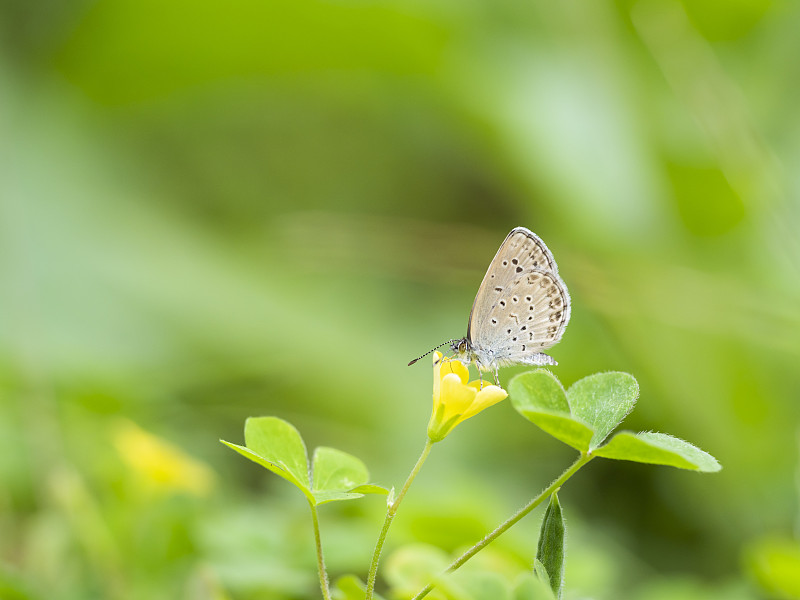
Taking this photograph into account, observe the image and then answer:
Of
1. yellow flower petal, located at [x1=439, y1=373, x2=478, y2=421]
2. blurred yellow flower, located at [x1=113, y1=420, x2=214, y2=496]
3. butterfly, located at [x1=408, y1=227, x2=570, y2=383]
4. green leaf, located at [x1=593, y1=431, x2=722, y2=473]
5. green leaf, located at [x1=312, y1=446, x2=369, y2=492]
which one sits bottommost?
blurred yellow flower, located at [x1=113, y1=420, x2=214, y2=496]

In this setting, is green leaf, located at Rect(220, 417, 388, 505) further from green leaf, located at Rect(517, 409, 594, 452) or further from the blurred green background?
the blurred green background

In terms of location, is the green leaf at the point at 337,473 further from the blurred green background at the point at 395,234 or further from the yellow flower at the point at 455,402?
the blurred green background at the point at 395,234

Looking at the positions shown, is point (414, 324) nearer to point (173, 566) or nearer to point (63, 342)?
point (63, 342)

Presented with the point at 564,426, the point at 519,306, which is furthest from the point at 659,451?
the point at 519,306

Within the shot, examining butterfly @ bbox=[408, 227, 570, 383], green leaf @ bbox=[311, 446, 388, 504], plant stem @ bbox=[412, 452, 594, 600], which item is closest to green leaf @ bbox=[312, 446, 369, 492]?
green leaf @ bbox=[311, 446, 388, 504]

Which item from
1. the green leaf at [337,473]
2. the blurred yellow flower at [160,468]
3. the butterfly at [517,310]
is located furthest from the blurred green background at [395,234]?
the green leaf at [337,473]

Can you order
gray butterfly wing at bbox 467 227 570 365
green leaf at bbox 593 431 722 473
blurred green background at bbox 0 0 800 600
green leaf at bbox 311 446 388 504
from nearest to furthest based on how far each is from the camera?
1. green leaf at bbox 593 431 722 473
2. green leaf at bbox 311 446 388 504
3. gray butterfly wing at bbox 467 227 570 365
4. blurred green background at bbox 0 0 800 600

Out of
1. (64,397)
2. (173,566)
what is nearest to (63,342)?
(64,397)
